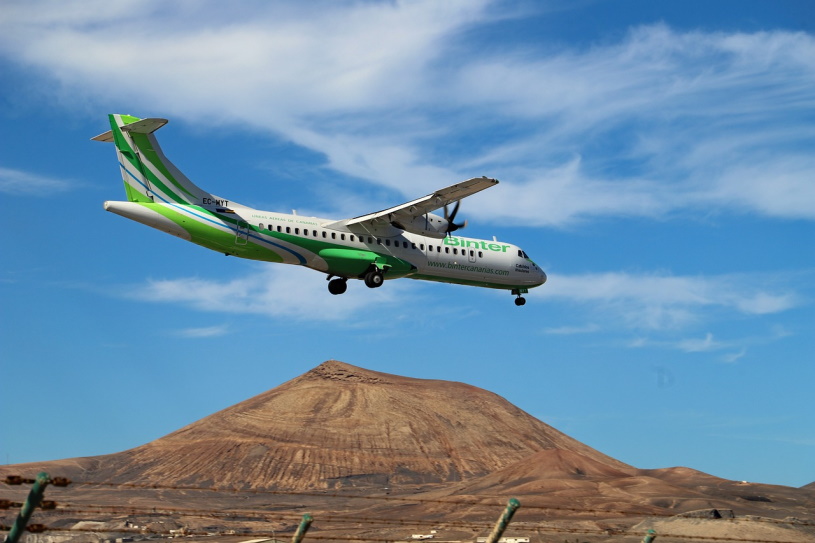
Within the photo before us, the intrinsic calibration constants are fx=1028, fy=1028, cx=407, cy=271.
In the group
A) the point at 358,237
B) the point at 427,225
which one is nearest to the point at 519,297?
the point at 427,225

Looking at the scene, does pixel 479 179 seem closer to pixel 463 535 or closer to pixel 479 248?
pixel 479 248

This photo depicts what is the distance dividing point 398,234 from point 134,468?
111 meters

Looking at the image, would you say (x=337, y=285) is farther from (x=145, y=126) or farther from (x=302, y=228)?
(x=145, y=126)

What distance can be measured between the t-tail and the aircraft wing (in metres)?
6.70

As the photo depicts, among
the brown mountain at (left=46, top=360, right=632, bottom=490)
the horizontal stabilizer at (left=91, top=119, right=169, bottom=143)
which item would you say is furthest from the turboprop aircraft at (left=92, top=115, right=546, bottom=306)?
the brown mountain at (left=46, top=360, right=632, bottom=490)

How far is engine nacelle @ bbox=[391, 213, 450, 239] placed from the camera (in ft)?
158

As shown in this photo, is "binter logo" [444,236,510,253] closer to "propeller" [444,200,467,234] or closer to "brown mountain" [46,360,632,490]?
"propeller" [444,200,467,234]

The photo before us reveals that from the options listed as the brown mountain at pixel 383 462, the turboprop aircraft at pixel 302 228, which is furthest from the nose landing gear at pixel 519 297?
the brown mountain at pixel 383 462

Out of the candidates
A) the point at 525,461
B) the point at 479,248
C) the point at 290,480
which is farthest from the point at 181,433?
the point at 479,248

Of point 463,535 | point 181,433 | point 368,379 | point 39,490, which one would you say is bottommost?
point 39,490

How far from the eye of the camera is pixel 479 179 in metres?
44.5

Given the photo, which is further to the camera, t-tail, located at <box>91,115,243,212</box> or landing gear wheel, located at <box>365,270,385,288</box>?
landing gear wheel, located at <box>365,270,385,288</box>

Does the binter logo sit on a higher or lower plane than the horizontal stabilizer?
lower

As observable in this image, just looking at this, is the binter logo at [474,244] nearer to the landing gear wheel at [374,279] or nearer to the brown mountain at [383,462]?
the landing gear wheel at [374,279]
